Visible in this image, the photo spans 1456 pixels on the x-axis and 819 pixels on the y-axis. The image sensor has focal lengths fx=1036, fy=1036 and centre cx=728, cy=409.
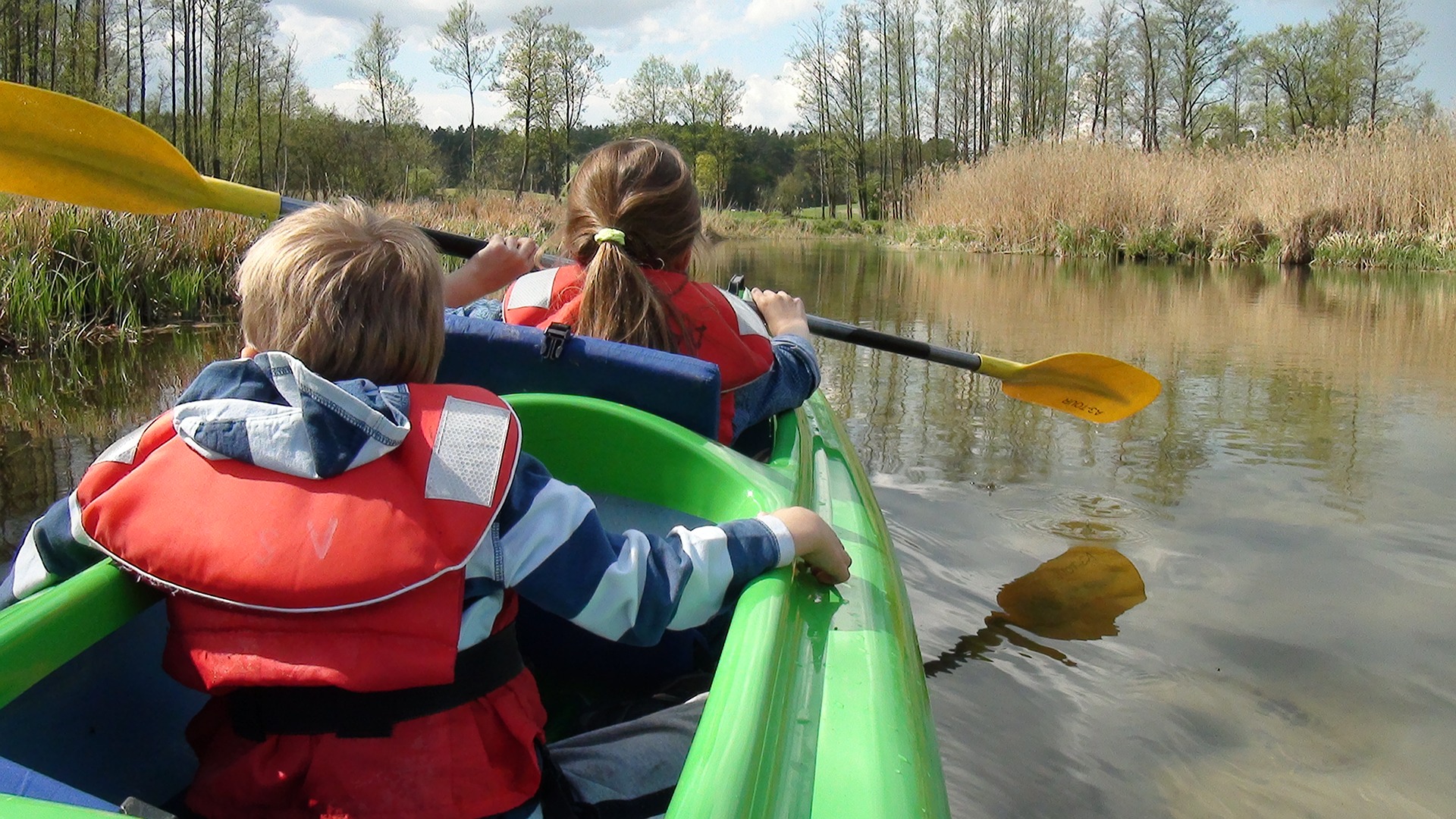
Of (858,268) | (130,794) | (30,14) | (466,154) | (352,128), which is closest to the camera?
(130,794)

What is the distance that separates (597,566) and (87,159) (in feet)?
6.48

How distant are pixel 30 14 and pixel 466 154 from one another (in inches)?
1510

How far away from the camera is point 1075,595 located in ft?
Result: 8.74

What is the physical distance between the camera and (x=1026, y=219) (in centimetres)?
1557

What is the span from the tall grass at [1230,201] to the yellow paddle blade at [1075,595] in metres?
10.6

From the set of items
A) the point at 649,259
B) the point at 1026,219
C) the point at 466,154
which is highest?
the point at 466,154

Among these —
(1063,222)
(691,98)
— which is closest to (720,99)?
(691,98)

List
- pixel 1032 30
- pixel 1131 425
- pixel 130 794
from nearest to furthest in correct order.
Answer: pixel 130 794, pixel 1131 425, pixel 1032 30

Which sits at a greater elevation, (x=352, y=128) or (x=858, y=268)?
(x=352, y=128)

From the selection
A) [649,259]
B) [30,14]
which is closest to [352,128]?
[30,14]

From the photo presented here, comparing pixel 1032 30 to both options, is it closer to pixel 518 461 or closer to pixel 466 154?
pixel 466 154

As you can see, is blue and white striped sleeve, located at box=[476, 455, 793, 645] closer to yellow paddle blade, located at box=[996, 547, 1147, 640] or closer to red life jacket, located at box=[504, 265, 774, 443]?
red life jacket, located at box=[504, 265, 774, 443]

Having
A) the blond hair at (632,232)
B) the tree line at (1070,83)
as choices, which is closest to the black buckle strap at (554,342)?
the blond hair at (632,232)

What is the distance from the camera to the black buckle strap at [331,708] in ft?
3.18
